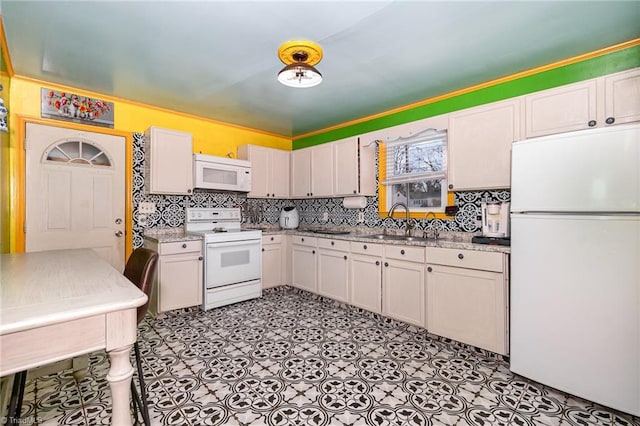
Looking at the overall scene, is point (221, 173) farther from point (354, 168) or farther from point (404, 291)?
point (404, 291)

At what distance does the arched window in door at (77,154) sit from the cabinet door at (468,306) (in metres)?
3.65

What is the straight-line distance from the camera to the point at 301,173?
4426 millimetres

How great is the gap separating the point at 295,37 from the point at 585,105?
2.15 m

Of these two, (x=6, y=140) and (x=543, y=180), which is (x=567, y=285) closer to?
(x=543, y=180)

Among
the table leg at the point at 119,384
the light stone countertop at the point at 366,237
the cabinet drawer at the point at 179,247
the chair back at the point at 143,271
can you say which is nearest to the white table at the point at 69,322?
the table leg at the point at 119,384

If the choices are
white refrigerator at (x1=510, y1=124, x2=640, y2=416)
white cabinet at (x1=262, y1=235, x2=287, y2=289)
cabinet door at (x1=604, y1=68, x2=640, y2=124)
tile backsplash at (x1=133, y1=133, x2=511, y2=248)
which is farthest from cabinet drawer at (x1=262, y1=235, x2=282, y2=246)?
cabinet door at (x1=604, y1=68, x2=640, y2=124)

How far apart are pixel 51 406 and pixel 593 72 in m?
4.43

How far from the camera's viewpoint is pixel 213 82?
9.48 feet

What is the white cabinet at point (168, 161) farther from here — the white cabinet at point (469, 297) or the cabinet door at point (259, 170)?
the white cabinet at point (469, 297)

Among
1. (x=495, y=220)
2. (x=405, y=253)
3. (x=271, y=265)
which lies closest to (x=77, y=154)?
(x=271, y=265)

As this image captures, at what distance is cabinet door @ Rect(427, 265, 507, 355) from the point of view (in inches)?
86.9

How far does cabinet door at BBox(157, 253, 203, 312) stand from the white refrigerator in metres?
3.06

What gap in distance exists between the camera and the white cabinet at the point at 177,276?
3119 millimetres

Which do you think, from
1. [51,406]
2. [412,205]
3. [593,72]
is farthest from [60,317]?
[593,72]
